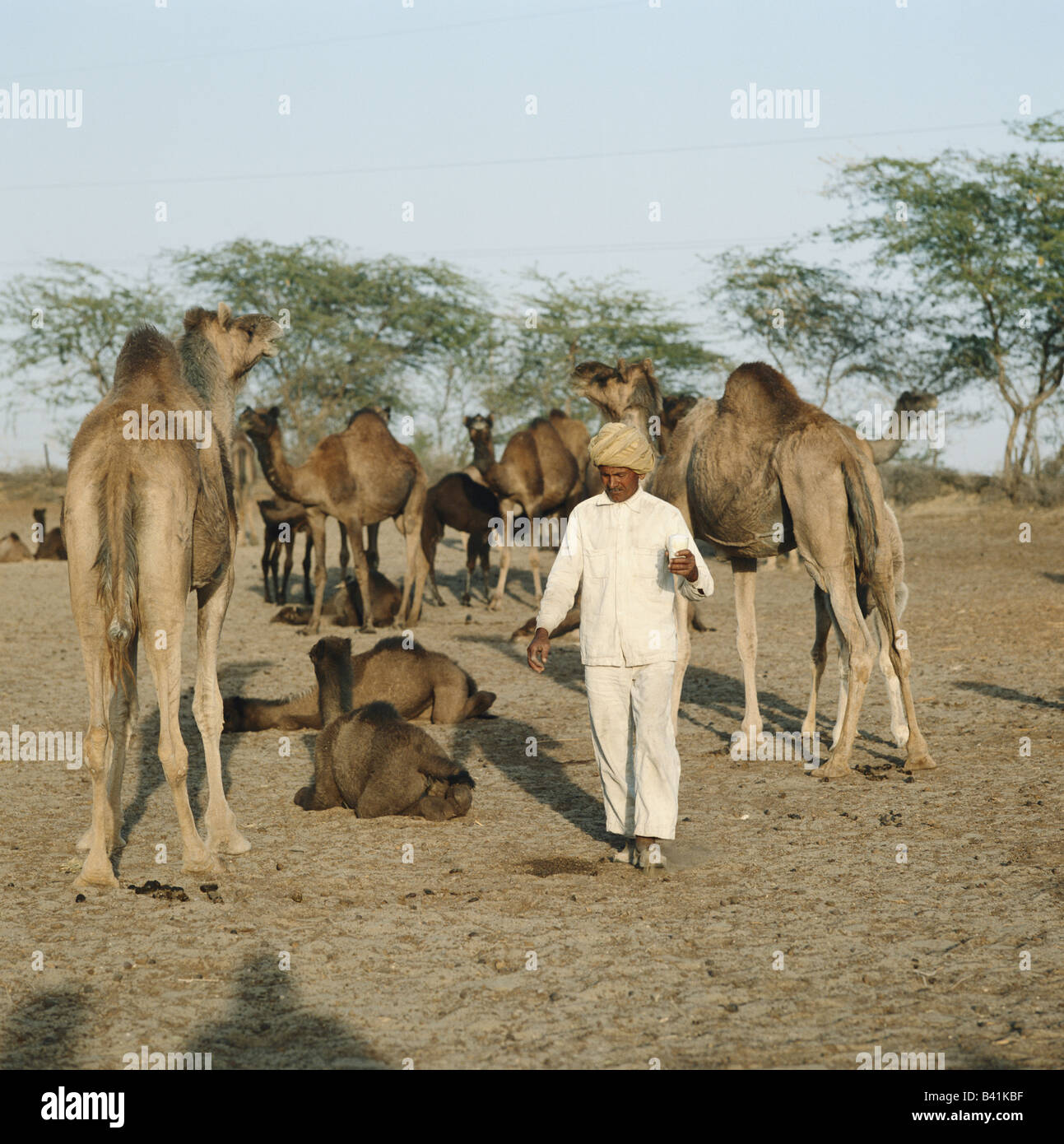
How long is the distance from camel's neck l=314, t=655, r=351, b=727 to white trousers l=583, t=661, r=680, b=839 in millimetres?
2602

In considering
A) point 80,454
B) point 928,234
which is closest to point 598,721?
point 80,454

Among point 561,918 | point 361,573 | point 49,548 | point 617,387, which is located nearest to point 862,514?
point 617,387

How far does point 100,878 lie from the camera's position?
6121 mm

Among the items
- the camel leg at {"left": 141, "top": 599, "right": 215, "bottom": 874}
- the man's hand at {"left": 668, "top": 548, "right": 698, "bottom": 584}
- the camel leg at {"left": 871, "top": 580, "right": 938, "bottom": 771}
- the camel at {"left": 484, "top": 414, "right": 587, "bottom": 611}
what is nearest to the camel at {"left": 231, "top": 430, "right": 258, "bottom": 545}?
the camel at {"left": 484, "top": 414, "right": 587, "bottom": 611}

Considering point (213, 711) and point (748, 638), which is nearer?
point (213, 711)

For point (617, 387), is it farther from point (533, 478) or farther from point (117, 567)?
point (533, 478)

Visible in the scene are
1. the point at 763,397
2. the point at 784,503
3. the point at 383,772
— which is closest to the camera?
the point at 383,772

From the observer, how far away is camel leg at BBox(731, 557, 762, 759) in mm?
9531

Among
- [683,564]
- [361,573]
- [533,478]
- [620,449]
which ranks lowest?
[361,573]

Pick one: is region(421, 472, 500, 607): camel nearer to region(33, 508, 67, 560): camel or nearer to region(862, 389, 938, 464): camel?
region(862, 389, 938, 464): camel

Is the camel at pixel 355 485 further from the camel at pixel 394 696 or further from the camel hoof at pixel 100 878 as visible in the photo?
the camel hoof at pixel 100 878

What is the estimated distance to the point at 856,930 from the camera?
543 centimetres

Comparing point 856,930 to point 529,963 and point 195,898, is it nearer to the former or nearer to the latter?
point 529,963

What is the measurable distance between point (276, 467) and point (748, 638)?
843 centimetres
